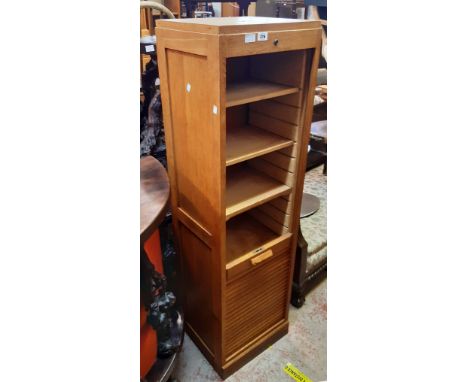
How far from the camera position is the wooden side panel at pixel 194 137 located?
1.28 meters

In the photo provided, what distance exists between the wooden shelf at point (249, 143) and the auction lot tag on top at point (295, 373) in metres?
1.14

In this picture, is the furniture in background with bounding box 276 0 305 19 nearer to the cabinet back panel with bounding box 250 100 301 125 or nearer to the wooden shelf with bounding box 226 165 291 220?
the cabinet back panel with bounding box 250 100 301 125

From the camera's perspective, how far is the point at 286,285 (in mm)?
1937

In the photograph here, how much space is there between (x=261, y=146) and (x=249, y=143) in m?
0.06

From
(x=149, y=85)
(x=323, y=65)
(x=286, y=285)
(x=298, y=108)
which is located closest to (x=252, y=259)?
(x=286, y=285)

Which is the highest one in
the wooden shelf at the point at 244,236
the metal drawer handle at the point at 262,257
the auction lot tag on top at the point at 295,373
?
the wooden shelf at the point at 244,236

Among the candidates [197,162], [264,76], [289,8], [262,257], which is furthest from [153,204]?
[289,8]

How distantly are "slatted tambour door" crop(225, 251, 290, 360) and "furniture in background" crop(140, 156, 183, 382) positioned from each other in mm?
261

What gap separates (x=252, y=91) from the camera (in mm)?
1428

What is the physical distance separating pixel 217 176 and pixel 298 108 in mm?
466

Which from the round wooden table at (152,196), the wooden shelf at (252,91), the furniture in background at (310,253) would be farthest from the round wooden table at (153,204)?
the furniture in background at (310,253)

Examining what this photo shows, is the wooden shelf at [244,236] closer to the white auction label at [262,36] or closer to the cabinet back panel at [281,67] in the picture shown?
the cabinet back panel at [281,67]

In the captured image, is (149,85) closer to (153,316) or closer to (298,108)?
(298,108)

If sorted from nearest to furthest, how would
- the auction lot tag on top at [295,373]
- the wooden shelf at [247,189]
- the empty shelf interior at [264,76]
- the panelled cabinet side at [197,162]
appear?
the panelled cabinet side at [197,162]
the empty shelf interior at [264,76]
the wooden shelf at [247,189]
the auction lot tag on top at [295,373]
